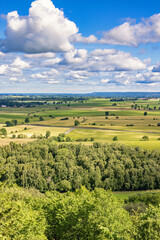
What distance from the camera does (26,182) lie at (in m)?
85.0

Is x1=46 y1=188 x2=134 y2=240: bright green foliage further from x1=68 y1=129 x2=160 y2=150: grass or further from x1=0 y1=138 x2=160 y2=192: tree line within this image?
x1=68 y1=129 x2=160 y2=150: grass

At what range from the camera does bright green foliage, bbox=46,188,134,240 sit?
26553 mm

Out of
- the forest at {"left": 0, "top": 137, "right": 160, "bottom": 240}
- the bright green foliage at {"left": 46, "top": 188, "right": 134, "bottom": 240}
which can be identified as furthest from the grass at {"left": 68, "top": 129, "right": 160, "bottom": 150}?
the bright green foliage at {"left": 46, "top": 188, "right": 134, "bottom": 240}

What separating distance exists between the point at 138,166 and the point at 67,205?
→ 6507 centimetres

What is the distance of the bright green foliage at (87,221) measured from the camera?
2655 cm

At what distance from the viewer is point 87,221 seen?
3102cm

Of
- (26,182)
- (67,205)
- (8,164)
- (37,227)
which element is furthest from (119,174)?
(37,227)

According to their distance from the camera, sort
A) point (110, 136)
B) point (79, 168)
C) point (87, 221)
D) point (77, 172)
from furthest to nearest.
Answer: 1. point (110, 136)
2. point (79, 168)
3. point (77, 172)
4. point (87, 221)

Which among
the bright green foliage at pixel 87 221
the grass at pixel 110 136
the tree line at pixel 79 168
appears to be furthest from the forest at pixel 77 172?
the grass at pixel 110 136

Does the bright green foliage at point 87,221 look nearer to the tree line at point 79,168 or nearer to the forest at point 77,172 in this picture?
the forest at point 77,172

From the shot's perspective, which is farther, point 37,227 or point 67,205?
point 67,205

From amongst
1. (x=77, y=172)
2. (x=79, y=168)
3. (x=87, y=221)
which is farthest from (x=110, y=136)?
(x=87, y=221)

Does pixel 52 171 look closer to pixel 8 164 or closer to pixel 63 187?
pixel 63 187

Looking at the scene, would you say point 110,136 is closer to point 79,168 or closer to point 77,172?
point 79,168
